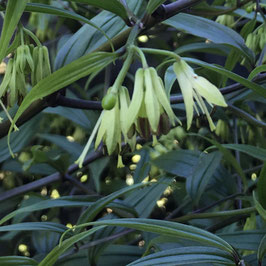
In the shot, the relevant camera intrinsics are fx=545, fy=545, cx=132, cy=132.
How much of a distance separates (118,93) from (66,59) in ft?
0.62

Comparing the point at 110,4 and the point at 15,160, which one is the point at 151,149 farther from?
the point at 110,4

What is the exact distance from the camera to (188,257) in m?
0.57

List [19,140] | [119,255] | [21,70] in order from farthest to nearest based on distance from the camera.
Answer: [19,140]
[119,255]
[21,70]

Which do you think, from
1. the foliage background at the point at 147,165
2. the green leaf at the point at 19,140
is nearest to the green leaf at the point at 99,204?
the foliage background at the point at 147,165

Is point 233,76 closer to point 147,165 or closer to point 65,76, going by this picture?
point 65,76

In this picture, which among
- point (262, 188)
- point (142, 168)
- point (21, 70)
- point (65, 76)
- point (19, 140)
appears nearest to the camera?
point (65, 76)

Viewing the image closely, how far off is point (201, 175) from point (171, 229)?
41 centimetres

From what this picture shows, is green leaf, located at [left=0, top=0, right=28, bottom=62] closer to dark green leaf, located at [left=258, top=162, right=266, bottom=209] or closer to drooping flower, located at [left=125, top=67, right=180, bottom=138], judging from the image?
drooping flower, located at [left=125, top=67, right=180, bottom=138]

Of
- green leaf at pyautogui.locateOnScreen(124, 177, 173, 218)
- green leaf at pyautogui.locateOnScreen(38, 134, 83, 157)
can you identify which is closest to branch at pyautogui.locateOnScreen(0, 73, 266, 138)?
green leaf at pyautogui.locateOnScreen(124, 177, 173, 218)

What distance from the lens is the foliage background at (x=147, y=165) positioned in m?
0.57

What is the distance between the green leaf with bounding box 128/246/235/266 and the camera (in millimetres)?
559

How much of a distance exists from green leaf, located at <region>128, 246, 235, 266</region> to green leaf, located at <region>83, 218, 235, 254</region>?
0.01 meters

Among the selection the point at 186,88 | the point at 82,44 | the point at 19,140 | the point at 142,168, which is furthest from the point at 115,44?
the point at 19,140

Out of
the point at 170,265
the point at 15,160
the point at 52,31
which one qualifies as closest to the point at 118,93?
the point at 170,265
